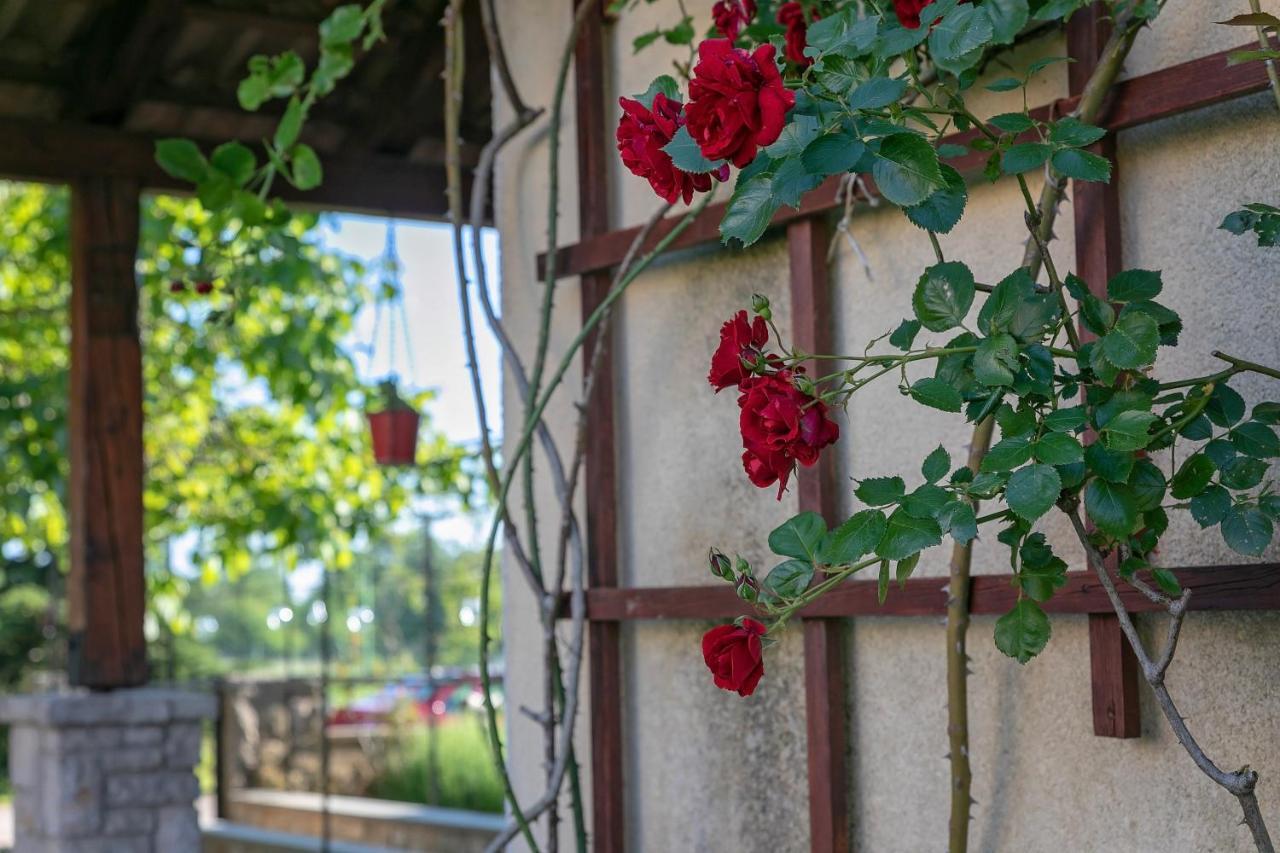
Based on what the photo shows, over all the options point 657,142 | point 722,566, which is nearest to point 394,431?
point 722,566

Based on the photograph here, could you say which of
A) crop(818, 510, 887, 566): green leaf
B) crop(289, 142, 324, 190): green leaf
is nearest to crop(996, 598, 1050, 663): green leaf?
crop(818, 510, 887, 566): green leaf

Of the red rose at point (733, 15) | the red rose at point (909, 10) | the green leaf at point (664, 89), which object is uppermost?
the red rose at point (733, 15)

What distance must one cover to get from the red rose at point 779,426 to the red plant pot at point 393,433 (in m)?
3.60

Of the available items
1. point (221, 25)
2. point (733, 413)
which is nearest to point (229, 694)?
point (221, 25)

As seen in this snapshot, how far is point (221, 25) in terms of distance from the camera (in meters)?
4.21

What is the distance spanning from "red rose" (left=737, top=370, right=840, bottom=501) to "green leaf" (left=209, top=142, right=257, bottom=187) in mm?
1568

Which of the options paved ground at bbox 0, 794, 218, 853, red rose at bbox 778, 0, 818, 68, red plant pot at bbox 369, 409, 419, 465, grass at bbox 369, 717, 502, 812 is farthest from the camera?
paved ground at bbox 0, 794, 218, 853

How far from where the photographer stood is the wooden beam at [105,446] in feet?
14.1

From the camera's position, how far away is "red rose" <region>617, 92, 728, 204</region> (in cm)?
134

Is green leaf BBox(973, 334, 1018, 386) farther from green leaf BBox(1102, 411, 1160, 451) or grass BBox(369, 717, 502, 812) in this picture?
grass BBox(369, 717, 502, 812)

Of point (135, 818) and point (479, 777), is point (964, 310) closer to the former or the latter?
point (135, 818)

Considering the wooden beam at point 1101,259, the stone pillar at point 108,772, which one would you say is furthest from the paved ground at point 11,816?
the wooden beam at point 1101,259

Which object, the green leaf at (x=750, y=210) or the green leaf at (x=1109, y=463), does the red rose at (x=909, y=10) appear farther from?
the green leaf at (x=1109, y=463)

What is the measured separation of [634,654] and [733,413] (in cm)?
46
